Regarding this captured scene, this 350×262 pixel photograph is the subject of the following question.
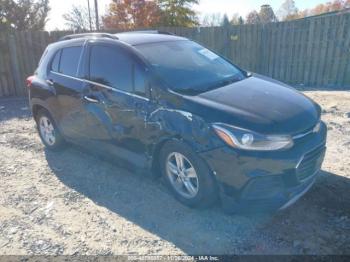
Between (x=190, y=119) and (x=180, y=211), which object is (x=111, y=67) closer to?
(x=190, y=119)

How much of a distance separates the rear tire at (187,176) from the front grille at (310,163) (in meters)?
0.82

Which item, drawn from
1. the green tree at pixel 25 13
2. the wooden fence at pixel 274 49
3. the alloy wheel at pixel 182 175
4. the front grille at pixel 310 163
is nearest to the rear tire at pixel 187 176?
the alloy wheel at pixel 182 175

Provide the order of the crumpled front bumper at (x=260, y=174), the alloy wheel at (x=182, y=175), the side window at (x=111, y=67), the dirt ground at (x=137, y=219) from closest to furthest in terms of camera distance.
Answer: the crumpled front bumper at (x=260, y=174) → the dirt ground at (x=137, y=219) → the alloy wheel at (x=182, y=175) → the side window at (x=111, y=67)

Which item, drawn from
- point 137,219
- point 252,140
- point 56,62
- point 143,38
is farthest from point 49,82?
point 252,140

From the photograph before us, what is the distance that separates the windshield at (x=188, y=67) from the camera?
11.5 ft

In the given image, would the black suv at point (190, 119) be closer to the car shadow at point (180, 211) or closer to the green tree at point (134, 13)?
the car shadow at point (180, 211)

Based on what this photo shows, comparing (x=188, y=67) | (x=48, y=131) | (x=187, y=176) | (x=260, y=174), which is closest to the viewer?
(x=260, y=174)

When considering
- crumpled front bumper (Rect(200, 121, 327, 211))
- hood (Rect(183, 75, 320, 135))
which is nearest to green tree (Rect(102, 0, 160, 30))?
hood (Rect(183, 75, 320, 135))

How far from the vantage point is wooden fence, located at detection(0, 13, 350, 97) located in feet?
28.8

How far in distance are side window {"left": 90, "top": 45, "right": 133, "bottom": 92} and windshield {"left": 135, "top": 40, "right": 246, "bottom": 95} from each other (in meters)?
0.26

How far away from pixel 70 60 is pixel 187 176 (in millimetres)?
2571

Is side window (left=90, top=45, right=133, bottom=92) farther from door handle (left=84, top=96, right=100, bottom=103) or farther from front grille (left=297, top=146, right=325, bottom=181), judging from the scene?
front grille (left=297, top=146, right=325, bottom=181)

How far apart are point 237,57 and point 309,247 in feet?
26.9

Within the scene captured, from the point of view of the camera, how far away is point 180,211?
3490 millimetres
